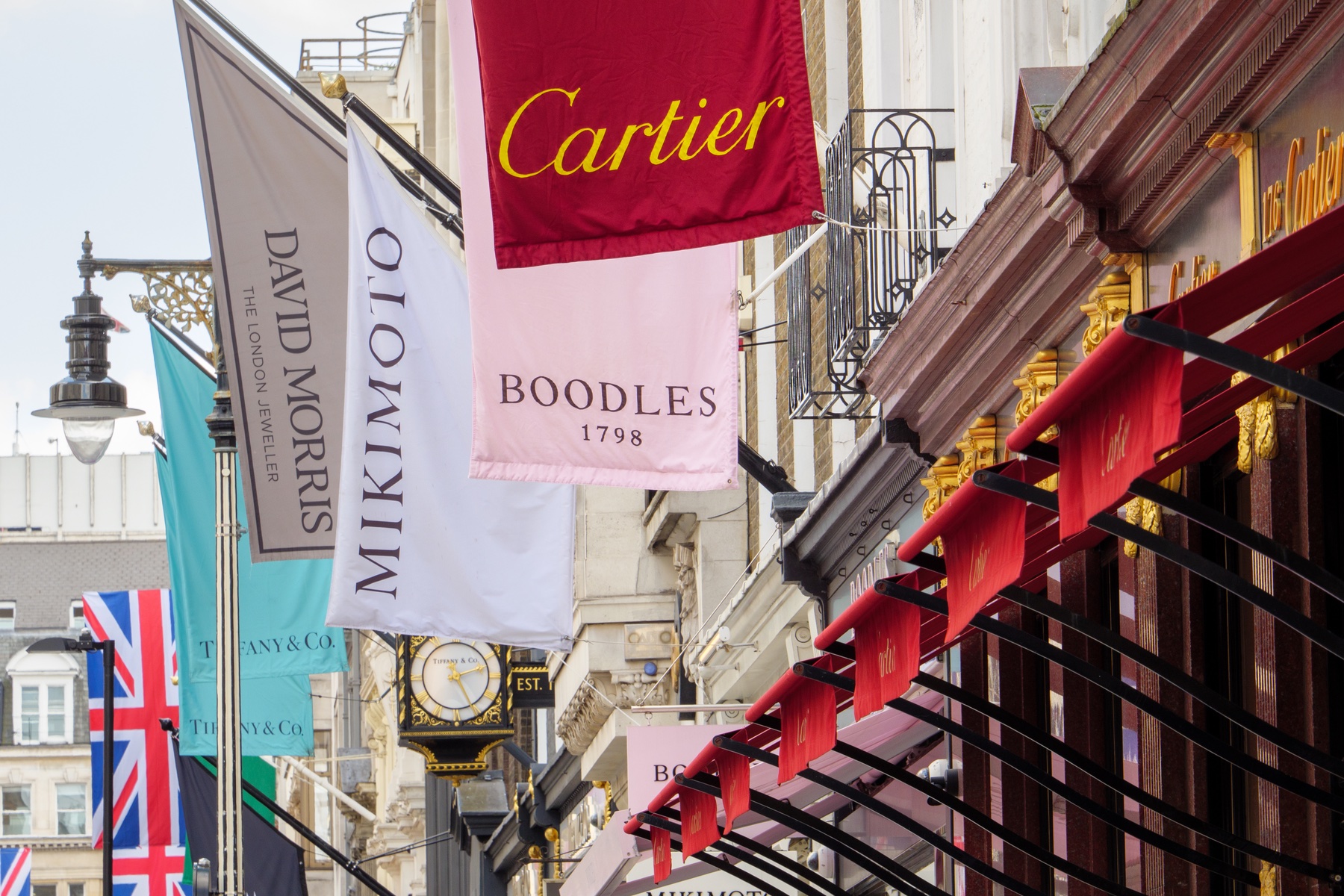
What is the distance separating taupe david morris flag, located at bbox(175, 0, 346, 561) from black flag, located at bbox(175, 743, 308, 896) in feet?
27.6

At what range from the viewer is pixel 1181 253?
8172mm

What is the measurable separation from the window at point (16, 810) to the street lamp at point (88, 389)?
6354 cm

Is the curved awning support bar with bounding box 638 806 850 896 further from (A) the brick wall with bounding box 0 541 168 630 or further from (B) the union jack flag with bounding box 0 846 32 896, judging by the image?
(A) the brick wall with bounding box 0 541 168 630

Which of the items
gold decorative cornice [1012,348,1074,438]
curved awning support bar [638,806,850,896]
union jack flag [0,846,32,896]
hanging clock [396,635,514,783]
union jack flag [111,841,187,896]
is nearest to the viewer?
gold decorative cornice [1012,348,1074,438]

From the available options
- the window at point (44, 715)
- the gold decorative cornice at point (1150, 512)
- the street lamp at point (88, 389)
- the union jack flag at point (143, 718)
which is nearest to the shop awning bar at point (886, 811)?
the gold decorative cornice at point (1150, 512)

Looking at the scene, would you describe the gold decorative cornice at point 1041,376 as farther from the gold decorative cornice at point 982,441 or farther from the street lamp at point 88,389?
the street lamp at point 88,389

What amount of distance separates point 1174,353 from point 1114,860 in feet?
16.3

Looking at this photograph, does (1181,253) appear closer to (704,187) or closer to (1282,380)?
(704,187)

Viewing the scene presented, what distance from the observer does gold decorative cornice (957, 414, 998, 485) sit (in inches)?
426

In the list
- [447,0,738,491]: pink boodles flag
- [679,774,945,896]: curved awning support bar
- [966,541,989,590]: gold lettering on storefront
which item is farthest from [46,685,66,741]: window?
[966,541,989,590]: gold lettering on storefront

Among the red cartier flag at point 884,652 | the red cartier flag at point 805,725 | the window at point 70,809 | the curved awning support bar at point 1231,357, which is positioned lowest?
the window at point 70,809

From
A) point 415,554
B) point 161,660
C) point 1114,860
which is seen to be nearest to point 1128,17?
point 1114,860

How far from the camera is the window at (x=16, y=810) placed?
263 ft

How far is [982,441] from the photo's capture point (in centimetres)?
1090
